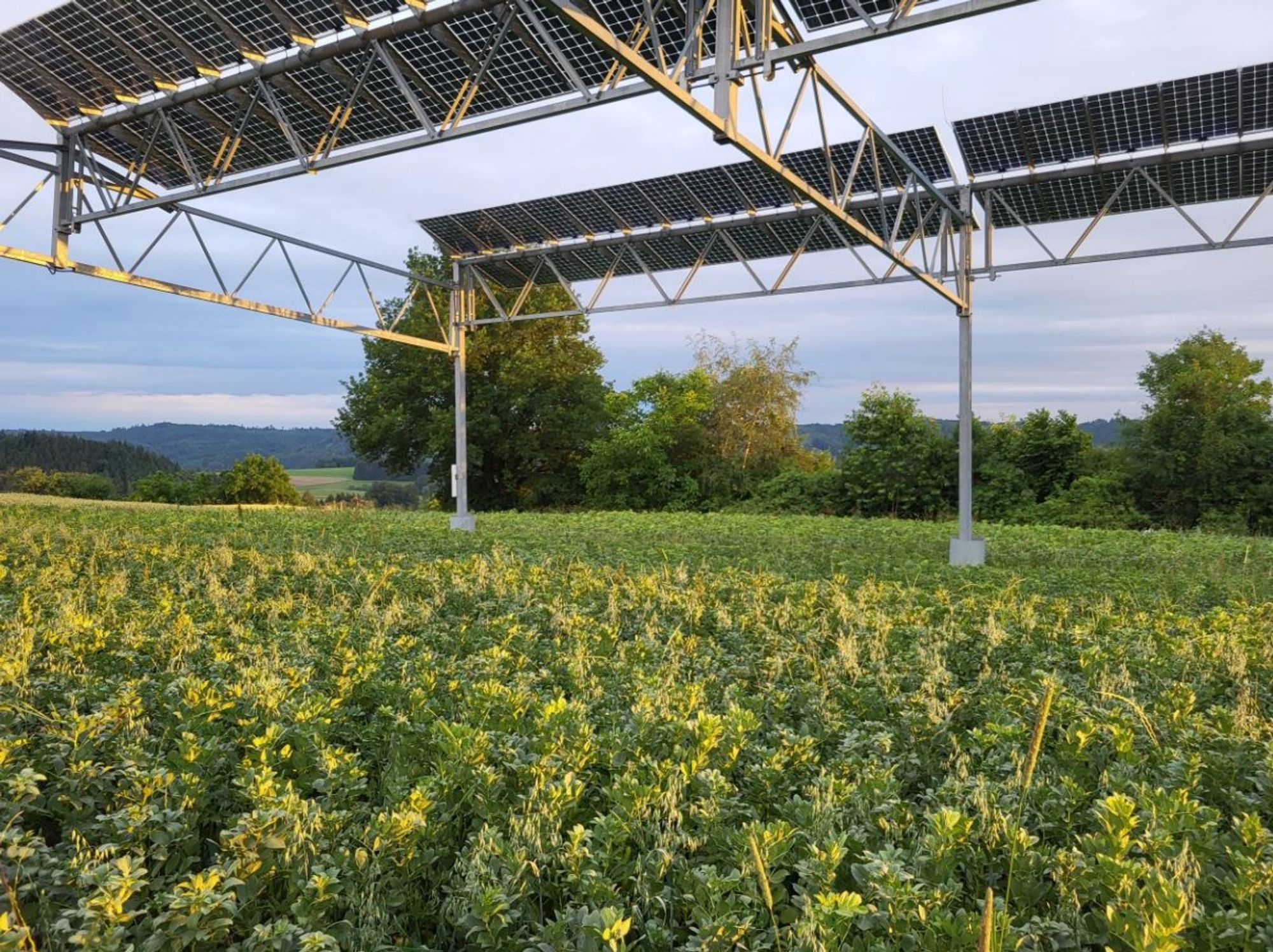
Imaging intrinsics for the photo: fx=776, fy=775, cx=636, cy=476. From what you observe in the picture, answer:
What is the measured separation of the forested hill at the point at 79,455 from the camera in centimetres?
5084

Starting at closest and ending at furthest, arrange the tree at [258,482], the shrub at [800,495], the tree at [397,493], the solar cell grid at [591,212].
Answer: the solar cell grid at [591,212]
the shrub at [800,495]
the tree at [397,493]
the tree at [258,482]

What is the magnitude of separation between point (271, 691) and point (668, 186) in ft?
43.2

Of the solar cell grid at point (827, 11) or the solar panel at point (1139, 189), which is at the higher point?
the solar cell grid at point (827, 11)

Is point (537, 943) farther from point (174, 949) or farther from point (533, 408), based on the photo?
point (533, 408)

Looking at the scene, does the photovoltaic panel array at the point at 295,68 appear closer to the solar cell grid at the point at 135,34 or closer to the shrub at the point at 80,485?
the solar cell grid at the point at 135,34

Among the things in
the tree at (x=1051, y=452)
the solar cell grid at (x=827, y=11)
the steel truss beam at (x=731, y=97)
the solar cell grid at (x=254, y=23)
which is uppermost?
the solar cell grid at (x=254, y=23)

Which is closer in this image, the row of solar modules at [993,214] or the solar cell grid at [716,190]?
A: the row of solar modules at [993,214]

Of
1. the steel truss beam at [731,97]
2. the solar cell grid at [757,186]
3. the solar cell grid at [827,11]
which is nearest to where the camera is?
the steel truss beam at [731,97]

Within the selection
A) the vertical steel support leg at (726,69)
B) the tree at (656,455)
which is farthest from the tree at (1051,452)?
the vertical steel support leg at (726,69)

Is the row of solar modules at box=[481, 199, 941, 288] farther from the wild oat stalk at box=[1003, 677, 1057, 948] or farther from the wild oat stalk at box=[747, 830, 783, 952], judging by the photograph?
the wild oat stalk at box=[747, 830, 783, 952]

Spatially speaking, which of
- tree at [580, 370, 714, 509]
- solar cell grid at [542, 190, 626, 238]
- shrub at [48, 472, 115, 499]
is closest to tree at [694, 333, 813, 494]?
tree at [580, 370, 714, 509]

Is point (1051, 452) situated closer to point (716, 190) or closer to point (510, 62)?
point (716, 190)

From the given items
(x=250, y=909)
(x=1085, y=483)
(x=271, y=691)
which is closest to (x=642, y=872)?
(x=250, y=909)

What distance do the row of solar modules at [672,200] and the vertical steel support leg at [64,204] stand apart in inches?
274
